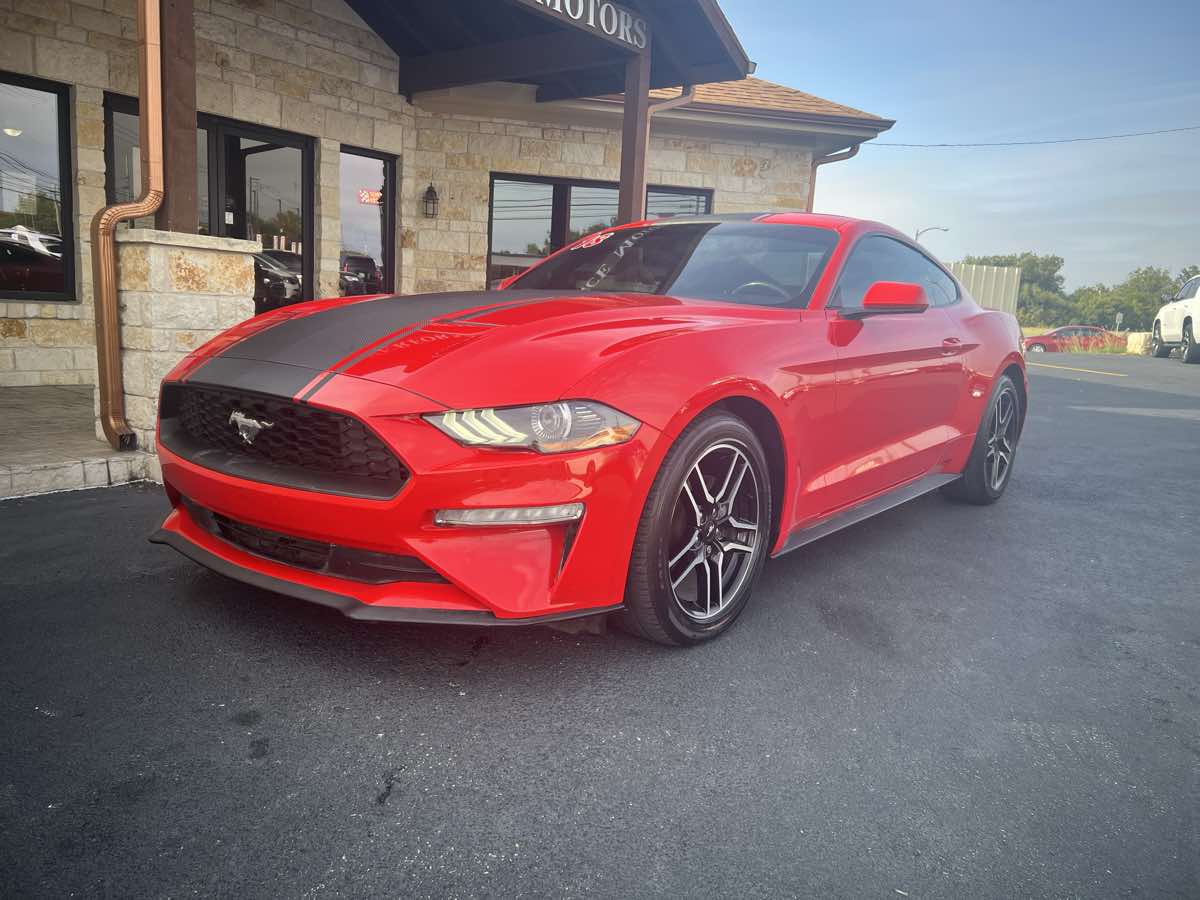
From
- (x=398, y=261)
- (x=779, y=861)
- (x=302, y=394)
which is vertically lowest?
(x=779, y=861)

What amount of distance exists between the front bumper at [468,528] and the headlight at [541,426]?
0.09ft

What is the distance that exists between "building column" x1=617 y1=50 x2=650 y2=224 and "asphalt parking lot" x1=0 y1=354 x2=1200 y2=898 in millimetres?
5052

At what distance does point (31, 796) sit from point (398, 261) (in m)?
8.50

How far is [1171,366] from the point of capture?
677 inches

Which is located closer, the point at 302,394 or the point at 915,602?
the point at 302,394

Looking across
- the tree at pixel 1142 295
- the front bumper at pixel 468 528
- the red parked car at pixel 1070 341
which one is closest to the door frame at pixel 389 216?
the front bumper at pixel 468 528

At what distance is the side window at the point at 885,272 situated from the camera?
3.42 m

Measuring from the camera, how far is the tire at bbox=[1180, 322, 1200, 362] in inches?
742

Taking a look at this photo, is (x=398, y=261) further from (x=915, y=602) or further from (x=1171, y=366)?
(x=1171, y=366)

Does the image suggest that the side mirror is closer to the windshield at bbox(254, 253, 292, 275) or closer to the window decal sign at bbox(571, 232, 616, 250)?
the window decal sign at bbox(571, 232, 616, 250)

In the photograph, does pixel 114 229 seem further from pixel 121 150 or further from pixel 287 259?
pixel 287 259

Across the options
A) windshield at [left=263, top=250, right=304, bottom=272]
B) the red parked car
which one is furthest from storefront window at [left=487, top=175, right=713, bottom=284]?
the red parked car

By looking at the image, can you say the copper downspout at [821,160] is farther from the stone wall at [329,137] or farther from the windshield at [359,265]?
the windshield at [359,265]

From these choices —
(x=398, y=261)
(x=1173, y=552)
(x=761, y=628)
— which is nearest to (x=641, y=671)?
(x=761, y=628)
